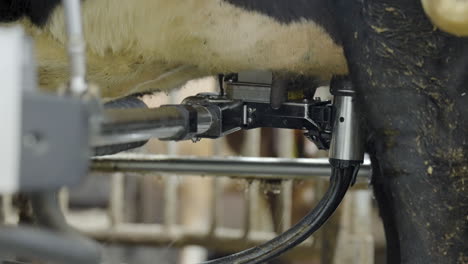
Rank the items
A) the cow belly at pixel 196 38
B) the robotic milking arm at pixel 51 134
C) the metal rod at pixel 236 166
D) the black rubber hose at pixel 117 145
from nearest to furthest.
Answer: the robotic milking arm at pixel 51 134 → the black rubber hose at pixel 117 145 → the cow belly at pixel 196 38 → the metal rod at pixel 236 166

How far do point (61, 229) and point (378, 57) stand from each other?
0.37m

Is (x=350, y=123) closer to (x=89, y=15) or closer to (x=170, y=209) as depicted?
(x=89, y=15)

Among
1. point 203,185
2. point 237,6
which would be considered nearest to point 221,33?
point 237,6

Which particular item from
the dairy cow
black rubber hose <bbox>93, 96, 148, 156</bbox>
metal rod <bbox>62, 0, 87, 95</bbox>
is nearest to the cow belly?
the dairy cow

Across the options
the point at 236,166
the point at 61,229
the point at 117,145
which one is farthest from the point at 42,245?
the point at 236,166

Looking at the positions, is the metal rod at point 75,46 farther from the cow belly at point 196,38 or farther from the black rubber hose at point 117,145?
the cow belly at point 196,38

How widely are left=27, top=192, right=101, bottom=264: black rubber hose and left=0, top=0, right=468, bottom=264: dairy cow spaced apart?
0.35 meters

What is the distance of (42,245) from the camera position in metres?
0.42

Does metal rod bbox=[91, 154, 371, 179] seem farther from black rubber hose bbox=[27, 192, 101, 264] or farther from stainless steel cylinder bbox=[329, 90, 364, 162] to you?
black rubber hose bbox=[27, 192, 101, 264]

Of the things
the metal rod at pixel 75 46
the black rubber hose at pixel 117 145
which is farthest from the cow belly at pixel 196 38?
the metal rod at pixel 75 46

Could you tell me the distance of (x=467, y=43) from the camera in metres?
0.67

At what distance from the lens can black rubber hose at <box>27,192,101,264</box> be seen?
427 mm

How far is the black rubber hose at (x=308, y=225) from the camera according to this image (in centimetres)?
85

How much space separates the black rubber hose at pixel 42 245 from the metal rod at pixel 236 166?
698 mm
